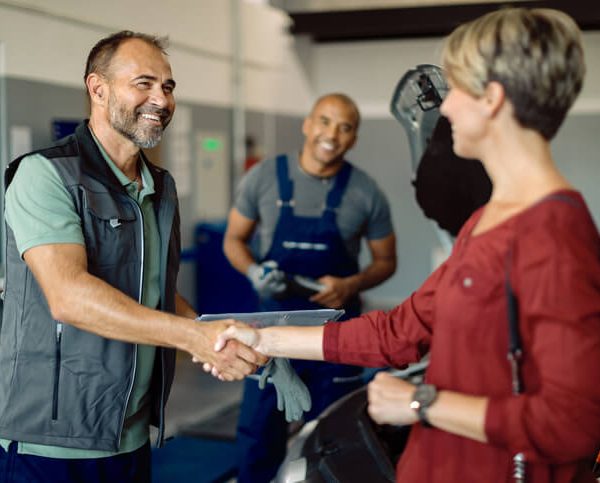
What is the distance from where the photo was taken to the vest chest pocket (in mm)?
1832

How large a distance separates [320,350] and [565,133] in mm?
6114

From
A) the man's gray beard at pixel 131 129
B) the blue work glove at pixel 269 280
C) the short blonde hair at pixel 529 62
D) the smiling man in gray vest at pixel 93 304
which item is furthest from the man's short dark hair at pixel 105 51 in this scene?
the blue work glove at pixel 269 280

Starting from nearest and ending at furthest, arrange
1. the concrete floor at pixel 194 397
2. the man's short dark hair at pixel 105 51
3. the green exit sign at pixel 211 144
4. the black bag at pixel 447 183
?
the man's short dark hair at pixel 105 51
the black bag at pixel 447 183
the concrete floor at pixel 194 397
the green exit sign at pixel 211 144

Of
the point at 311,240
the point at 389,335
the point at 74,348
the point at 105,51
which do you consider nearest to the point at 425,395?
the point at 389,335

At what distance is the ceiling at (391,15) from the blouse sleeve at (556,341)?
5.52 m

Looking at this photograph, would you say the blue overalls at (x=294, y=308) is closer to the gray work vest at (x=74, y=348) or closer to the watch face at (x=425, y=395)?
the gray work vest at (x=74, y=348)

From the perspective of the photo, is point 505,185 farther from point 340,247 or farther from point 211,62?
point 211,62

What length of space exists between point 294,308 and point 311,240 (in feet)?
0.98

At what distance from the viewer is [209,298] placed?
247 inches

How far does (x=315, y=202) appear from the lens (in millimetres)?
3406

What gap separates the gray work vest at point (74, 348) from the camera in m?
1.82

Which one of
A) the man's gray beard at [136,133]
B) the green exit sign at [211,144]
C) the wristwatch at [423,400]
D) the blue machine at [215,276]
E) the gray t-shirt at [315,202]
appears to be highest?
the green exit sign at [211,144]

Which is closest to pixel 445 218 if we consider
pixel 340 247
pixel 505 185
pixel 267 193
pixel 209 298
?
pixel 340 247

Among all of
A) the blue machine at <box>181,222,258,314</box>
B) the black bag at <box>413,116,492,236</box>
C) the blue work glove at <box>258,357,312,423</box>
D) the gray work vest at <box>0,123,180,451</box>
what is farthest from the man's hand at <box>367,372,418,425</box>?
the blue machine at <box>181,222,258,314</box>
